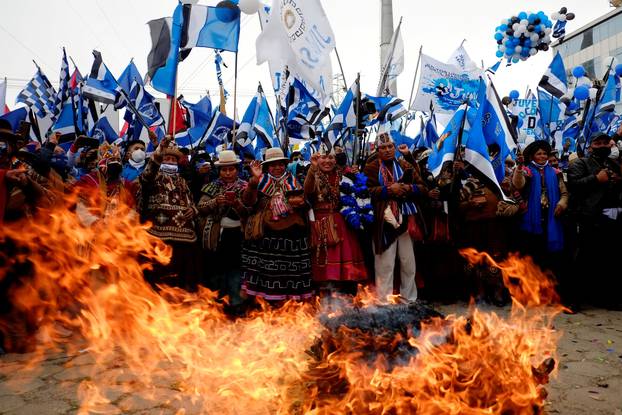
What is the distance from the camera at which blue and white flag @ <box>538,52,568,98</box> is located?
995 centimetres

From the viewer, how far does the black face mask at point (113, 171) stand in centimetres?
562

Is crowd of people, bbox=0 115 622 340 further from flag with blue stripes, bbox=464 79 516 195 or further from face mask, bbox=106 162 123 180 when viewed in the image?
flag with blue stripes, bbox=464 79 516 195

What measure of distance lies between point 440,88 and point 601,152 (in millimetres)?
4977

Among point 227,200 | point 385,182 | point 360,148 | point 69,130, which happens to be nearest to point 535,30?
point 360,148

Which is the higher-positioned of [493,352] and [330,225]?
[330,225]

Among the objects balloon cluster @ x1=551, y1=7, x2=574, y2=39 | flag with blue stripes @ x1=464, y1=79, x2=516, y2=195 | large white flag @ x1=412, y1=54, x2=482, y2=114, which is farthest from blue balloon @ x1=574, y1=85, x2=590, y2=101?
flag with blue stripes @ x1=464, y1=79, x2=516, y2=195

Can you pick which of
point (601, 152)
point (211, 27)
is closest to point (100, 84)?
point (211, 27)

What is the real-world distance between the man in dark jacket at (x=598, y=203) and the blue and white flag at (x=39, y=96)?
32.8ft

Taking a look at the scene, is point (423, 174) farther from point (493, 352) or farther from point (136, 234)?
point (493, 352)

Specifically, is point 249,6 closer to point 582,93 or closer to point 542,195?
point 542,195

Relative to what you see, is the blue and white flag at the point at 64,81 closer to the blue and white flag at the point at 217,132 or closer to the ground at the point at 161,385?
the blue and white flag at the point at 217,132

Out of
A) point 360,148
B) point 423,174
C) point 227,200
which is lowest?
point 227,200

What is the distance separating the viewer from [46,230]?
16.5 ft

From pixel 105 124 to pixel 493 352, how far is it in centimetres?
871
